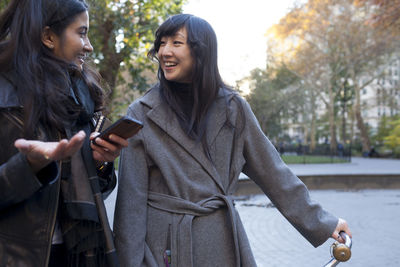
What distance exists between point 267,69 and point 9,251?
3745cm

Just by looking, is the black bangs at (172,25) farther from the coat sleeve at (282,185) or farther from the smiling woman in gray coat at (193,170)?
the coat sleeve at (282,185)

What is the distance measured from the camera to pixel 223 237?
6.66ft

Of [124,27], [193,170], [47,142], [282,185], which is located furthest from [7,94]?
[124,27]

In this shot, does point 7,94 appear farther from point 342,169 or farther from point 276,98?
point 276,98

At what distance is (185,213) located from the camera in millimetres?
1961

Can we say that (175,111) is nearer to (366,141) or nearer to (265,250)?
(265,250)

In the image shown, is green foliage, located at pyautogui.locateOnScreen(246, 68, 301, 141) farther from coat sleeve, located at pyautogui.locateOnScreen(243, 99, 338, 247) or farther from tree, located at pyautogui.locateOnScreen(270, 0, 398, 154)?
coat sleeve, located at pyautogui.locateOnScreen(243, 99, 338, 247)

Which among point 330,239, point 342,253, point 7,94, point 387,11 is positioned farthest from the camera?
point 387,11

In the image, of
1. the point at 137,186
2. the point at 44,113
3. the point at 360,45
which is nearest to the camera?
the point at 44,113

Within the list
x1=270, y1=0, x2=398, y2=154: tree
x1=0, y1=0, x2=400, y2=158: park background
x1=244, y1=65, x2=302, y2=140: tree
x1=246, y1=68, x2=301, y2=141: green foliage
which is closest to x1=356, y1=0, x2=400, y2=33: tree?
x1=0, y1=0, x2=400, y2=158: park background

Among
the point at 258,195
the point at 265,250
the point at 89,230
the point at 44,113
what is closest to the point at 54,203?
the point at 89,230

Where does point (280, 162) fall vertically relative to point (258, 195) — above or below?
above

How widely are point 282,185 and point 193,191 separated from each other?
492 millimetres

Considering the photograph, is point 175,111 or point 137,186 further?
point 175,111
